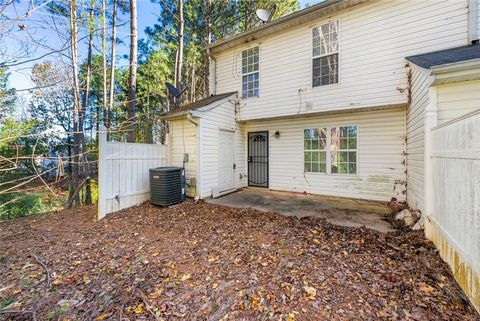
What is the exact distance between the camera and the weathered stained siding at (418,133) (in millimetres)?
3707

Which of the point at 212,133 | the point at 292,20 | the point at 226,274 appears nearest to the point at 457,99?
the point at 226,274

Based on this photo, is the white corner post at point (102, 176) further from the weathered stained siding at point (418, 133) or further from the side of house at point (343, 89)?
the weathered stained siding at point (418, 133)

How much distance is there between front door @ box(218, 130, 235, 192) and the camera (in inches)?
278

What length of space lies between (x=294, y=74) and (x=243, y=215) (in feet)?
15.2

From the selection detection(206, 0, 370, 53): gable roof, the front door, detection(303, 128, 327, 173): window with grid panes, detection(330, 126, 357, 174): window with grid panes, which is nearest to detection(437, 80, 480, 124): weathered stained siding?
detection(330, 126, 357, 174): window with grid panes

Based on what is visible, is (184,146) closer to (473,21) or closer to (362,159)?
(362,159)

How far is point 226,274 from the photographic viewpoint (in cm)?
267

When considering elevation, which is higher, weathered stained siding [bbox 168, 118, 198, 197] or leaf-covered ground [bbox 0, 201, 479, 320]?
weathered stained siding [bbox 168, 118, 198, 197]

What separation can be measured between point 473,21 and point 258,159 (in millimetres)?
6238

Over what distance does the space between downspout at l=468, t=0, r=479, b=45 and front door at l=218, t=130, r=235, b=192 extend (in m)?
6.25

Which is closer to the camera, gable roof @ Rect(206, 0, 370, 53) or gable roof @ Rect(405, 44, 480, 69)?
gable roof @ Rect(405, 44, 480, 69)

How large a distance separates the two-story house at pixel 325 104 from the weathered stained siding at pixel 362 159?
3 cm

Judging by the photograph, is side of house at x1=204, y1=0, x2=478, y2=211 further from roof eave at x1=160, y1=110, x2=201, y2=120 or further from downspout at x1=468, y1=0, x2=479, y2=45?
roof eave at x1=160, y1=110, x2=201, y2=120

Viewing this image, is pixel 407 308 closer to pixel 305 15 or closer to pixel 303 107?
pixel 303 107
